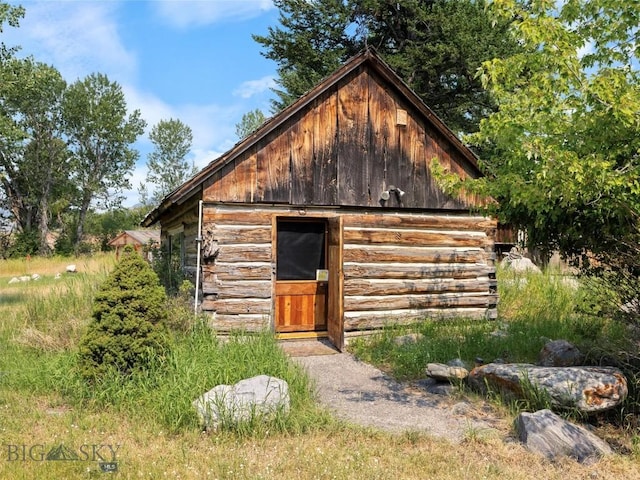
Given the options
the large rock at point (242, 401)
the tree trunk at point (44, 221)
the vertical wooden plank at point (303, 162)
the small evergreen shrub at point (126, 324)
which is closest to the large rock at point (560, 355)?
the large rock at point (242, 401)

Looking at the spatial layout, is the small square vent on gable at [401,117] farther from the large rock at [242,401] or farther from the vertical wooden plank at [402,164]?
the large rock at [242,401]

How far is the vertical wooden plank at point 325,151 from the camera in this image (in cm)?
912

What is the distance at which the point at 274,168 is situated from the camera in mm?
8828

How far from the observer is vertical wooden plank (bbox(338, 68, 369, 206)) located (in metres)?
9.28

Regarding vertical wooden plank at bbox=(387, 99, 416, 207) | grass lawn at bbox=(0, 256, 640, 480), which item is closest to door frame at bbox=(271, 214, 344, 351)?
vertical wooden plank at bbox=(387, 99, 416, 207)

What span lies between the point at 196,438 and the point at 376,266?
18.2 ft

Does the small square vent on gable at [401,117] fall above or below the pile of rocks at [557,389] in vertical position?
above

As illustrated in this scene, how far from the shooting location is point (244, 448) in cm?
455

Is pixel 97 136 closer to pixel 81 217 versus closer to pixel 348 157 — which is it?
pixel 81 217

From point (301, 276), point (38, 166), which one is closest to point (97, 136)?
point (38, 166)

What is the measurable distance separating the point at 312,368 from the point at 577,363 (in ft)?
12.5

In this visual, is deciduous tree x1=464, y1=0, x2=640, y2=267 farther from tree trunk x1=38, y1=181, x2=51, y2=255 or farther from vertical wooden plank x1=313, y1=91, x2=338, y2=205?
tree trunk x1=38, y1=181, x2=51, y2=255

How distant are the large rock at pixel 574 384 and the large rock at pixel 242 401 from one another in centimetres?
270

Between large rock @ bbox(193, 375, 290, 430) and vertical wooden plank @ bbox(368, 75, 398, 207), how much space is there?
5.01 m
